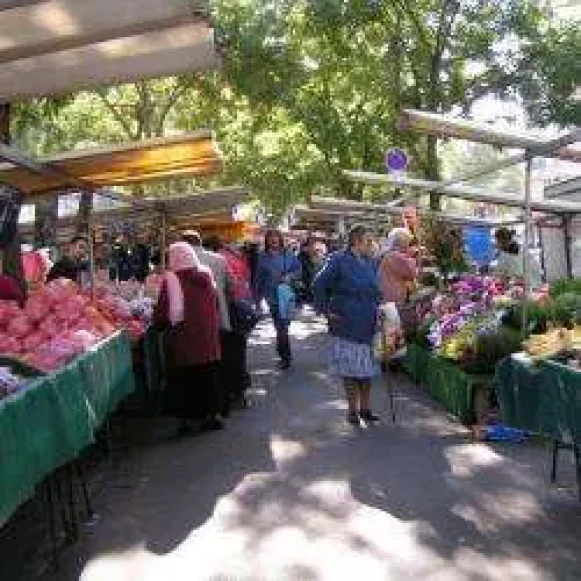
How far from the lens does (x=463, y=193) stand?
1625 cm

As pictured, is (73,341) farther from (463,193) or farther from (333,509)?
(463,193)

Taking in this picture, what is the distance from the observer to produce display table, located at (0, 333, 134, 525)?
234 inches

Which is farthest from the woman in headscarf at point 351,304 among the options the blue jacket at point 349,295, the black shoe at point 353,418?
the black shoe at point 353,418

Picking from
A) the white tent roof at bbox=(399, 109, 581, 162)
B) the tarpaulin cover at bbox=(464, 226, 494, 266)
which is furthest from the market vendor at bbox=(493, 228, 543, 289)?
the tarpaulin cover at bbox=(464, 226, 494, 266)

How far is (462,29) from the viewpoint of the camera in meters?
24.1

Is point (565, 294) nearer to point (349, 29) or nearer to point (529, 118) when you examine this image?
point (529, 118)

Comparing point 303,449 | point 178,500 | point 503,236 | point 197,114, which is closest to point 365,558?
point 178,500

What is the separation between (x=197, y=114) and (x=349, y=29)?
38.9 ft

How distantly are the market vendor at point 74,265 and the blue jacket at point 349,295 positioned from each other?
4.40m

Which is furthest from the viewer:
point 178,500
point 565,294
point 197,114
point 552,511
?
point 197,114

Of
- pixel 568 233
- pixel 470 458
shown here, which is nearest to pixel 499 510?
pixel 470 458

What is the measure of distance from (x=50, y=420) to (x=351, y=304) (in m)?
4.56

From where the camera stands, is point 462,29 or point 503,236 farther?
point 462,29

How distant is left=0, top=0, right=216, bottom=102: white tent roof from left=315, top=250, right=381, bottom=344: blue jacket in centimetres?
247
